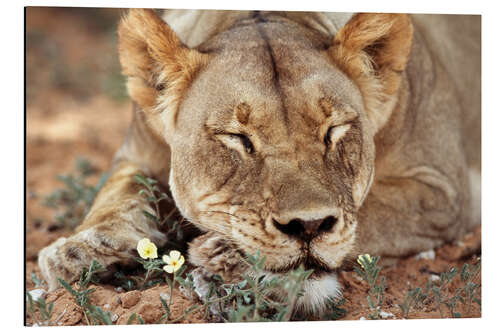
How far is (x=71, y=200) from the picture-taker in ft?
11.7

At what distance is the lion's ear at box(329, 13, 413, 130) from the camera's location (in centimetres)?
257

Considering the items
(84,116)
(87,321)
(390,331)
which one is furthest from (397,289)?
(84,116)

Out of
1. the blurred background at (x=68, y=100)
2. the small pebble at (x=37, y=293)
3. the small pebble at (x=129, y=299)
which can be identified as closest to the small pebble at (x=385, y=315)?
the small pebble at (x=129, y=299)

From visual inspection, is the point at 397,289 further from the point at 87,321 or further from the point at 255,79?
the point at 87,321

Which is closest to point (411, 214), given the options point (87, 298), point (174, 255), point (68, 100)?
point (174, 255)

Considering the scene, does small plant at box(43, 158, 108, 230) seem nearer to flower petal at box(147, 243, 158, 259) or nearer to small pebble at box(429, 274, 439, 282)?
flower petal at box(147, 243, 158, 259)

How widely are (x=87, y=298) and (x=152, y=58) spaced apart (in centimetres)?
88

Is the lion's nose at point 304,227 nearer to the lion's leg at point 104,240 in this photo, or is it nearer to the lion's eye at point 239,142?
the lion's eye at point 239,142

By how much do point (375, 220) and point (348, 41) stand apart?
747 mm

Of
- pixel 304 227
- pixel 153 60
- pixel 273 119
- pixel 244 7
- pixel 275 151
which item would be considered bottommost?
pixel 304 227

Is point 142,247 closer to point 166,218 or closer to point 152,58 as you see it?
point 166,218

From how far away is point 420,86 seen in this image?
315 cm

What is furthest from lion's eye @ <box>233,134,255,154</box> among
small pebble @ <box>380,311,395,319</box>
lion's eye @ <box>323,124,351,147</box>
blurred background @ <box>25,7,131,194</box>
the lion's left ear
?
blurred background @ <box>25,7,131,194</box>

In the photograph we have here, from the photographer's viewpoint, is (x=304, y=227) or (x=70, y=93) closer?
(x=304, y=227)
